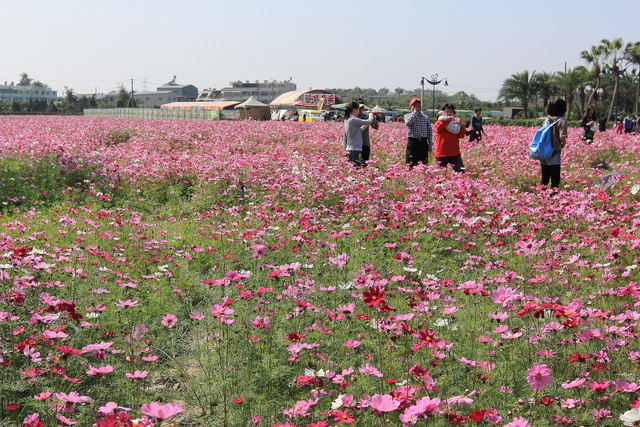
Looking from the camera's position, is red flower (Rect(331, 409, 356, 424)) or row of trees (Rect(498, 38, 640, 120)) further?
row of trees (Rect(498, 38, 640, 120))

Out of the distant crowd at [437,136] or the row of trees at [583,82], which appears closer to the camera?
the distant crowd at [437,136]

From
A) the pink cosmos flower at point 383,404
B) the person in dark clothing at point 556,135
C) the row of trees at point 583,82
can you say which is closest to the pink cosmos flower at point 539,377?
the pink cosmos flower at point 383,404

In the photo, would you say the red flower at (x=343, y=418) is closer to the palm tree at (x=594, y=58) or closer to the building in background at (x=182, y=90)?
the palm tree at (x=594, y=58)

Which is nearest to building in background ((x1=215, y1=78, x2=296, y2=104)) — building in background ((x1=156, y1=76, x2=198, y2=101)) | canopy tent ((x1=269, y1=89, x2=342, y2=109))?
building in background ((x1=156, y1=76, x2=198, y2=101))

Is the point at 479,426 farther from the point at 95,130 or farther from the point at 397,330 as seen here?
the point at 95,130

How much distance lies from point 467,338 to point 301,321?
97 cm

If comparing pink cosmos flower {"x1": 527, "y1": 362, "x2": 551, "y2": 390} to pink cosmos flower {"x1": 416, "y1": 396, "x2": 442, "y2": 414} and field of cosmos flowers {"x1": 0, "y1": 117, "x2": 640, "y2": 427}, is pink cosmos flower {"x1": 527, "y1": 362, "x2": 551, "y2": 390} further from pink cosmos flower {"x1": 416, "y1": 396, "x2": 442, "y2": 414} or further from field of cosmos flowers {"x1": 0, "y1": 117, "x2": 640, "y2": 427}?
pink cosmos flower {"x1": 416, "y1": 396, "x2": 442, "y2": 414}

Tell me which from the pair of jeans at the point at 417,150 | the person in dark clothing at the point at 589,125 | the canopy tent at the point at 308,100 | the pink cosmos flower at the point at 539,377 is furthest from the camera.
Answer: the canopy tent at the point at 308,100

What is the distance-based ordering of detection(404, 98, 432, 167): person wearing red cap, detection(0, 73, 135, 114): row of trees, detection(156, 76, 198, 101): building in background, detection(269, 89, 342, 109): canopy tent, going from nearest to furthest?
detection(404, 98, 432, 167): person wearing red cap, detection(269, 89, 342, 109): canopy tent, detection(0, 73, 135, 114): row of trees, detection(156, 76, 198, 101): building in background

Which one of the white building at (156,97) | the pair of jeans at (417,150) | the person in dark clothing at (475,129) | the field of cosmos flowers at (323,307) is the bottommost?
the field of cosmos flowers at (323,307)

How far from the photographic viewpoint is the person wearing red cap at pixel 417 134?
8.42 m

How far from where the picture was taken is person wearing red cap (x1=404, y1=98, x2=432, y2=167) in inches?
332

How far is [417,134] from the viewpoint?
8.58m

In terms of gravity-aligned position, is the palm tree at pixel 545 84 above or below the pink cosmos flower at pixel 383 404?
above
